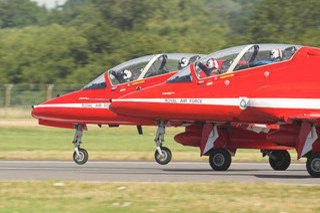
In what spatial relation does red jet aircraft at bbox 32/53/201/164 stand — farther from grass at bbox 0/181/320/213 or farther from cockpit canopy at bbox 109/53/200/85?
grass at bbox 0/181/320/213

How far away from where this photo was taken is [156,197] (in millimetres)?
12102

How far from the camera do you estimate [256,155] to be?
82.6ft

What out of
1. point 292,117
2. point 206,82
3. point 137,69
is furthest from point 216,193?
point 137,69

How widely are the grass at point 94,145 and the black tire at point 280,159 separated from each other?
153 inches

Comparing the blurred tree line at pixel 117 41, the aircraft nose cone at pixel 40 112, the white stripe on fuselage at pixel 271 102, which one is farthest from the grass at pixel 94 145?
the blurred tree line at pixel 117 41

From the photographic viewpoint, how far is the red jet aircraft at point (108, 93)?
20.8 meters

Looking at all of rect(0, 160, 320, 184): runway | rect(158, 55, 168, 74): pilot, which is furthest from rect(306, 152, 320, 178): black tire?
rect(158, 55, 168, 74): pilot

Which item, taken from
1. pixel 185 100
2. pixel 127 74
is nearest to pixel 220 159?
pixel 185 100

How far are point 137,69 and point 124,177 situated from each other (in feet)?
18.0

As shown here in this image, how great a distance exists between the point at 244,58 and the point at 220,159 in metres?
2.66

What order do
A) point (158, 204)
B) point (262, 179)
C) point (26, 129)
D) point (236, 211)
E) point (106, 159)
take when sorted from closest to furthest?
1. point (236, 211)
2. point (158, 204)
3. point (262, 179)
4. point (106, 159)
5. point (26, 129)

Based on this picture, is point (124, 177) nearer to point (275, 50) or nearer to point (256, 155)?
point (275, 50)

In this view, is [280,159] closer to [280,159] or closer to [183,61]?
[280,159]

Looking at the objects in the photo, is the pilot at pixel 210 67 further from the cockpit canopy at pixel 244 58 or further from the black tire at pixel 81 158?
the black tire at pixel 81 158
